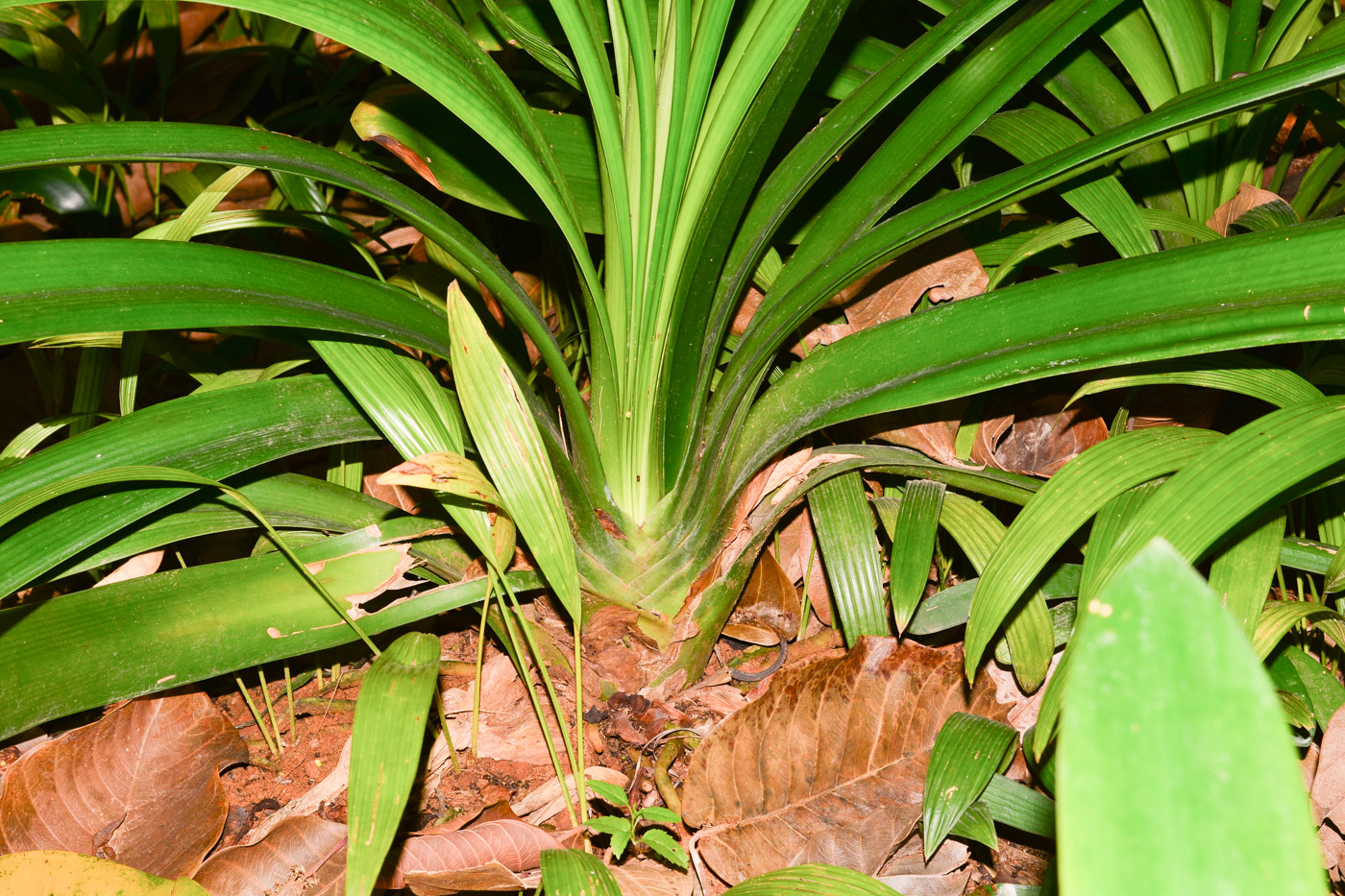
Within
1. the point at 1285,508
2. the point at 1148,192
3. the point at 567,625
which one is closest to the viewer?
the point at 1285,508

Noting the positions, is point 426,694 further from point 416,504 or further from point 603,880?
point 416,504

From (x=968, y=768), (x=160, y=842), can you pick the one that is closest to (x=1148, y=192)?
(x=968, y=768)

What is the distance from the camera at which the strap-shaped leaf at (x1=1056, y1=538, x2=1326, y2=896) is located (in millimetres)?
234

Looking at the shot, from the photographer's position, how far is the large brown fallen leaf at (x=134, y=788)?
814 millimetres

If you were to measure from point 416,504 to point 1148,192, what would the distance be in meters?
1.04

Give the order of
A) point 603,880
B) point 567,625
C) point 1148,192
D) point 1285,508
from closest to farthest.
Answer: point 603,880, point 1285,508, point 567,625, point 1148,192

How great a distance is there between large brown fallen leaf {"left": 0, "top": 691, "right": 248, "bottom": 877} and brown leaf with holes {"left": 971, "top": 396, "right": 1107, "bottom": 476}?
3.17 ft

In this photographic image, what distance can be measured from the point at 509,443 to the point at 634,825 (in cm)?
39

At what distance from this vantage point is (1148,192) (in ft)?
3.61

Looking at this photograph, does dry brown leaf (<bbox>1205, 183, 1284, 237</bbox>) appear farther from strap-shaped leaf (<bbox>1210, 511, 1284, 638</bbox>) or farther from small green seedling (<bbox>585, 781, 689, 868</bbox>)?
small green seedling (<bbox>585, 781, 689, 868</bbox>)

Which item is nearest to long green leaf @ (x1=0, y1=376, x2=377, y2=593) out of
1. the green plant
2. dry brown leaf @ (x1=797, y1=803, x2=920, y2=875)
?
the green plant

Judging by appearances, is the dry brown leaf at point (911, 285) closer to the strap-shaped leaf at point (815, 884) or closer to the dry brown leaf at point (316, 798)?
the strap-shaped leaf at point (815, 884)

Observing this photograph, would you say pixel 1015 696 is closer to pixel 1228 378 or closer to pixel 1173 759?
pixel 1228 378

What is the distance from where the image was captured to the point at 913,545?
33.0 inches
